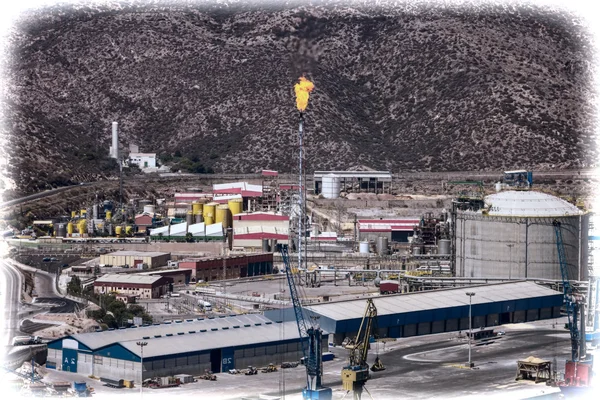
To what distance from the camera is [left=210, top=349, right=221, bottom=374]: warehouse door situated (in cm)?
6808

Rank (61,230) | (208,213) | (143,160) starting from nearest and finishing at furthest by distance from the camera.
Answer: (61,230), (208,213), (143,160)

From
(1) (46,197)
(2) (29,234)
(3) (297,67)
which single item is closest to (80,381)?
(3) (297,67)

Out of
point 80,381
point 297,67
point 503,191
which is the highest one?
point 297,67

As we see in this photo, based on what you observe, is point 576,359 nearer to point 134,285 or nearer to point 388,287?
point 388,287

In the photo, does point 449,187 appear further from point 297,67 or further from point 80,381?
point 80,381

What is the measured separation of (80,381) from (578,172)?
133 metres

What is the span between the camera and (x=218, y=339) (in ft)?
228

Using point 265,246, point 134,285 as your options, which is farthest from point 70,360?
point 265,246

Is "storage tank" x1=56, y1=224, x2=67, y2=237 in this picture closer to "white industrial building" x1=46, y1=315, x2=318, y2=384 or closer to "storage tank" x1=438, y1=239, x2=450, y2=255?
"storage tank" x1=438, y1=239, x2=450, y2=255

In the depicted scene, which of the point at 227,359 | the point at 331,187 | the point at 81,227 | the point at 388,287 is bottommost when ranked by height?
the point at 227,359

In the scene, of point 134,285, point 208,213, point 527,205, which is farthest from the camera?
point 208,213

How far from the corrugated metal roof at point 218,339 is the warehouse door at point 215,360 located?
26cm

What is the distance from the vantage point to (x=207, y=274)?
354ft

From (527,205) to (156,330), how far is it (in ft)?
103
